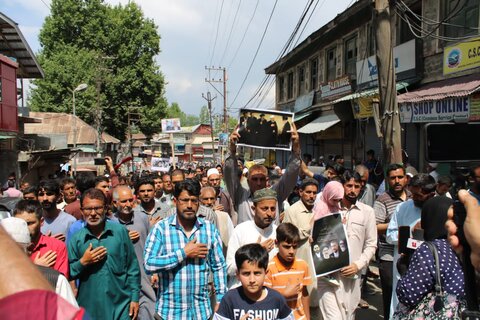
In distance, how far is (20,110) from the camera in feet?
70.7

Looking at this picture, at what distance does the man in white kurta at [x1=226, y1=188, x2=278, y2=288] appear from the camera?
12.6 feet

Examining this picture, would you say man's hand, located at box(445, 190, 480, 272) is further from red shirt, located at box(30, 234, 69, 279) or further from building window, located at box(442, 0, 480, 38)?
building window, located at box(442, 0, 480, 38)

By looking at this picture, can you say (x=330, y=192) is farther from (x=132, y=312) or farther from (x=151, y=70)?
(x=151, y=70)

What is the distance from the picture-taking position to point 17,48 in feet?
67.4

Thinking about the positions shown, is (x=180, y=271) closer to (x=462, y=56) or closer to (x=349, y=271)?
(x=349, y=271)

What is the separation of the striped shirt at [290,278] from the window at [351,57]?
14.0 meters

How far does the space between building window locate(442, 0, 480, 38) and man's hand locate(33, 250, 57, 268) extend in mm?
9875

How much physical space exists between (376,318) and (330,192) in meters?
2.16

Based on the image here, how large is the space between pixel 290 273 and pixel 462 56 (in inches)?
350

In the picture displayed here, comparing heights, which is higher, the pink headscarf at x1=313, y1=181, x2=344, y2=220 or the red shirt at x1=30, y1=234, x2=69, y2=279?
the pink headscarf at x1=313, y1=181, x2=344, y2=220

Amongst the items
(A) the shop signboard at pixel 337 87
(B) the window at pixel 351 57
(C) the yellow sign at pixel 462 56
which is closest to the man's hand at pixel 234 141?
(C) the yellow sign at pixel 462 56

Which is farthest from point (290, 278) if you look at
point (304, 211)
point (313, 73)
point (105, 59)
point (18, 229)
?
point (105, 59)

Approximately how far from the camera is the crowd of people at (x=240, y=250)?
2.82 m

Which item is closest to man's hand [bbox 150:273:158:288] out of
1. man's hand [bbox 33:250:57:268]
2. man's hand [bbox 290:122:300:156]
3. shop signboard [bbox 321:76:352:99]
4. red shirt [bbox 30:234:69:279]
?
red shirt [bbox 30:234:69:279]
